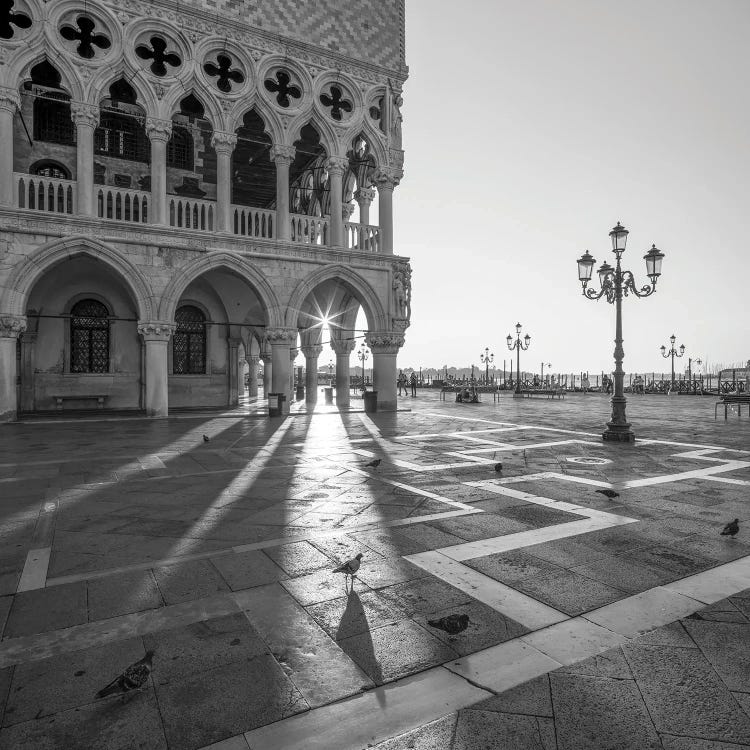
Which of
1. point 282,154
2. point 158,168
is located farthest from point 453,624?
point 282,154

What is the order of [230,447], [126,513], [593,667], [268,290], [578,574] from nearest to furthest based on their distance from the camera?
[593,667], [578,574], [126,513], [230,447], [268,290]

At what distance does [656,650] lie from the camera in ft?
8.80

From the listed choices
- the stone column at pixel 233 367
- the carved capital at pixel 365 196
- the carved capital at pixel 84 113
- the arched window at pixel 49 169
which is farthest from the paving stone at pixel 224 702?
the carved capital at pixel 365 196

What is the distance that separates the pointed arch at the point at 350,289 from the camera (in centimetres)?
1714

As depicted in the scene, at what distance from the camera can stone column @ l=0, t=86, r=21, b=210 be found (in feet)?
45.3

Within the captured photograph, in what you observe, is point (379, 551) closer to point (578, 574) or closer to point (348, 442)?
point (578, 574)

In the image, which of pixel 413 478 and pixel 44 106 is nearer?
pixel 413 478

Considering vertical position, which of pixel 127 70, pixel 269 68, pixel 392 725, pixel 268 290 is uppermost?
pixel 269 68

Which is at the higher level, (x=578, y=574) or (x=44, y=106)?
(x=44, y=106)

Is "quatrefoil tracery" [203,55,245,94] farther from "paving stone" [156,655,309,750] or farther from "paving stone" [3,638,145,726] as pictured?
"paving stone" [156,655,309,750]

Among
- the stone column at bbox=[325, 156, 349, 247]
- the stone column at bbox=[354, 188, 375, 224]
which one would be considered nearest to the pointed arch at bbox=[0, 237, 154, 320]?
the stone column at bbox=[325, 156, 349, 247]

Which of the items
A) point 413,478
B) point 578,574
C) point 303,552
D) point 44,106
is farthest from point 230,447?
point 44,106

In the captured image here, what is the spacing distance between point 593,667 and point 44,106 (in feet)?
73.9

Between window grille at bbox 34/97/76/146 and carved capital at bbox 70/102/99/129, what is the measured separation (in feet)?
11.5
